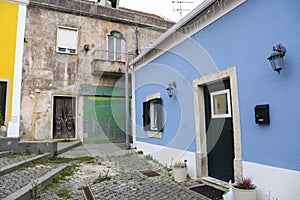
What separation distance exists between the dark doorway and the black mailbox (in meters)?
9.61

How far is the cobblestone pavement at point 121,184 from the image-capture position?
3.66 meters

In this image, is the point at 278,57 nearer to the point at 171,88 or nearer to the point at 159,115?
the point at 171,88

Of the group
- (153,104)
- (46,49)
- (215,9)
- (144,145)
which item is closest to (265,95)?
(215,9)

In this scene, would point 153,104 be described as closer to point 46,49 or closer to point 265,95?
point 265,95

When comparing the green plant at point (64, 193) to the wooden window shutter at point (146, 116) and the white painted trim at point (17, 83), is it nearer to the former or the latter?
the wooden window shutter at point (146, 116)

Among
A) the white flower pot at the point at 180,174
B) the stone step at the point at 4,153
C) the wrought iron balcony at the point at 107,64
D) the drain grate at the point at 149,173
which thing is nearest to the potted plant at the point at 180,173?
the white flower pot at the point at 180,174

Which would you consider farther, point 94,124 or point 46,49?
point 94,124

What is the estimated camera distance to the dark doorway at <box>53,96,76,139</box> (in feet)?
35.0

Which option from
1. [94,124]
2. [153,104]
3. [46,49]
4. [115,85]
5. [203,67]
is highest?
[46,49]

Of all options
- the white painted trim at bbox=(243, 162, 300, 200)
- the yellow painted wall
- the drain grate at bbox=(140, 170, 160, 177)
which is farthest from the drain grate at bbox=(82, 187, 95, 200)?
the yellow painted wall

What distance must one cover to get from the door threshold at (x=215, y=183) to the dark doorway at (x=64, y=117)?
832 cm

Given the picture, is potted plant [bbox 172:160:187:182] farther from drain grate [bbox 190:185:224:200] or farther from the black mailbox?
the black mailbox

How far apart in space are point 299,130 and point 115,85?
32.9 ft

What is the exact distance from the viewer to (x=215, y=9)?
425cm
